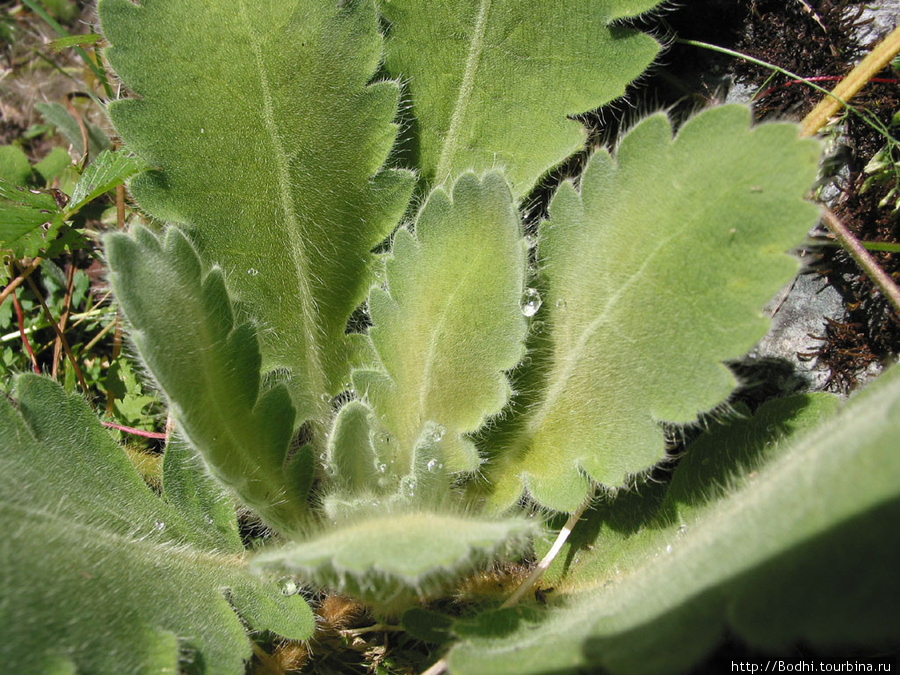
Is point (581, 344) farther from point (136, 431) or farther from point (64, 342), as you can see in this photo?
point (64, 342)

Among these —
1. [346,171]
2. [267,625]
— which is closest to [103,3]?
[346,171]

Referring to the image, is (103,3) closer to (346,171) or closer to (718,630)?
(346,171)

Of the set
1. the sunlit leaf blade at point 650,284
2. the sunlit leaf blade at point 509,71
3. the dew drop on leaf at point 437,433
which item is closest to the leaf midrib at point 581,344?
the sunlit leaf blade at point 650,284

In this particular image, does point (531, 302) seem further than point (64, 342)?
No

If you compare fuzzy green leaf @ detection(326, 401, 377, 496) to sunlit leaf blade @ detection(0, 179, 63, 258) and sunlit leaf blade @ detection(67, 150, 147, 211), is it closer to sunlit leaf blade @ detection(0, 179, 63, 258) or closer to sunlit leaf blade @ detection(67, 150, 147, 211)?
sunlit leaf blade @ detection(67, 150, 147, 211)

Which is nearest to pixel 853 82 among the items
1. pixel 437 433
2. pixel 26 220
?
pixel 437 433

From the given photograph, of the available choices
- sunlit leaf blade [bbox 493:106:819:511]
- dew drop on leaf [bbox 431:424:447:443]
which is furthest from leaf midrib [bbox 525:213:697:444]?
dew drop on leaf [bbox 431:424:447:443]
